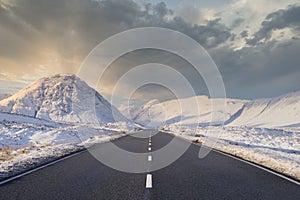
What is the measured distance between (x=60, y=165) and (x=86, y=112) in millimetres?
176077

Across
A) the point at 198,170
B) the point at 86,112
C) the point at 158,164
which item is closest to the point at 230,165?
the point at 198,170

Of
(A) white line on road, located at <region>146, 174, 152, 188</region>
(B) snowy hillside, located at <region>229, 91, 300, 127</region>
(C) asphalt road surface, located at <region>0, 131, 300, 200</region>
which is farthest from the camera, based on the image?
(B) snowy hillside, located at <region>229, 91, 300, 127</region>

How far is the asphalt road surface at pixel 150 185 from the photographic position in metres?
6.00

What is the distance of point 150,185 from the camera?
705 cm

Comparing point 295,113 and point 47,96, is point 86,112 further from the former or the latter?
point 295,113

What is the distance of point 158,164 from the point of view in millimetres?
11016

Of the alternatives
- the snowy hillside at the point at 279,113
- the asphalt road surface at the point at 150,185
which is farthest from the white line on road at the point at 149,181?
the snowy hillside at the point at 279,113

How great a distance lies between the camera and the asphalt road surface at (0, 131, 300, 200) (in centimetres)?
600

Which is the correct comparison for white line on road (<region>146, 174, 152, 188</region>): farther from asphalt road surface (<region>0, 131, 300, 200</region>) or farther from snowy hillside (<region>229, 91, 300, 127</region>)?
snowy hillside (<region>229, 91, 300, 127</region>)

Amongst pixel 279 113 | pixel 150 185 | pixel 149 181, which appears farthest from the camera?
pixel 279 113

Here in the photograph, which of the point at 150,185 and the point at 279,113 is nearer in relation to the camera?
the point at 150,185

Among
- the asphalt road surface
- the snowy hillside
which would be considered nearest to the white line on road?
the asphalt road surface

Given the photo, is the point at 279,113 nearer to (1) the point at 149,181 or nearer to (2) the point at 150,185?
(1) the point at 149,181

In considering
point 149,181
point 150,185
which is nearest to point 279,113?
point 149,181
